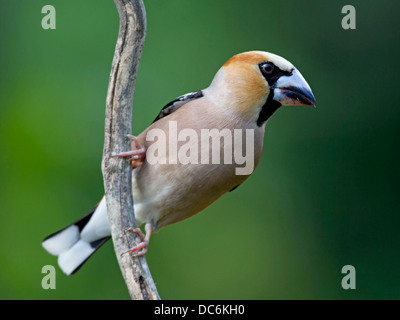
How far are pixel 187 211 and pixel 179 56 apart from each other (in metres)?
1.82

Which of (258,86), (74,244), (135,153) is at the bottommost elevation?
(74,244)

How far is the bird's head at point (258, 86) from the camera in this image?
3.39 meters

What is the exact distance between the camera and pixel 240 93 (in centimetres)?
345

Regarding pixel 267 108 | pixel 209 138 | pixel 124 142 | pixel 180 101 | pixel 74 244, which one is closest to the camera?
pixel 124 142

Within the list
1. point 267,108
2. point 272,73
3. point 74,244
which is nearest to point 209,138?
point 267,108

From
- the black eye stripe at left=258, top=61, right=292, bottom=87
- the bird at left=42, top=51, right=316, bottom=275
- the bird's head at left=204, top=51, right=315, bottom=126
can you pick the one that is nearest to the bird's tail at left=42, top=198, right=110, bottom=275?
the bird at left=42, top=51, right=316, bottom=275

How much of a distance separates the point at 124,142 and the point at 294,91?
943 millimetres

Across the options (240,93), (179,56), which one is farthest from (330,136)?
(240,93)

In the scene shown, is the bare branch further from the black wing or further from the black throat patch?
the black throat patch

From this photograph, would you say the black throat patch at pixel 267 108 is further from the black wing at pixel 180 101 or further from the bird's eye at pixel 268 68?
the black wing at pixel 180 101

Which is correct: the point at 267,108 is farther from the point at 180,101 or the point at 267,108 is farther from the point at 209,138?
the point at 180,101

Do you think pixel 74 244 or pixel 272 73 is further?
pixel 74 244

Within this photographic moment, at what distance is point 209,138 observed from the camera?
3.34 meters
